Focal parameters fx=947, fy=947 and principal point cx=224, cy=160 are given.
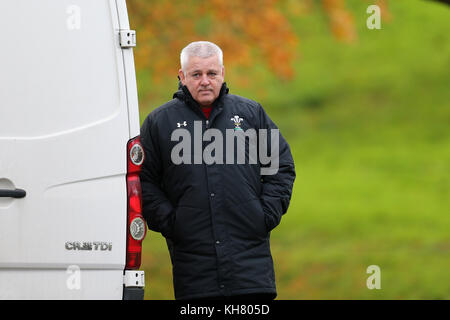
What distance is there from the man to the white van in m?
0.47

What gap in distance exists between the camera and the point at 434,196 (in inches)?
892

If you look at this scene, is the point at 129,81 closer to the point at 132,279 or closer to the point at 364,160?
the point at 132,279

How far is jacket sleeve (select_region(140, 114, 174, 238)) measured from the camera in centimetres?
509

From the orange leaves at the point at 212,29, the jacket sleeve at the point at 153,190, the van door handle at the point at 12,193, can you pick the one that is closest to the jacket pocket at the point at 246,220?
the jacket sleeve at the point at 153,190

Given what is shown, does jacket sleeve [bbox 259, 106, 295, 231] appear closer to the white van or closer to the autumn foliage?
the white van

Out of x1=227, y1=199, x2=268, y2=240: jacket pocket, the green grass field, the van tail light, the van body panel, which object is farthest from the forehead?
the green grass field

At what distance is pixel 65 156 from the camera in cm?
449

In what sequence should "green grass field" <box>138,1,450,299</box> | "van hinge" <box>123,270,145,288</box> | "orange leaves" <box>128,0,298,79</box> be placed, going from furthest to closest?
1. "green grass field" <box>138,1,450,299</box>
2. "orange leaves" <box>128,0,298,79</box>
3. "van hinge" <box>123,270,145,288</box>

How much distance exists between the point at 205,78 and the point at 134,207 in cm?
87

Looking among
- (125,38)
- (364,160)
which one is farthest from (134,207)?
(364,160)

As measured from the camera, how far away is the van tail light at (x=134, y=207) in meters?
4.63

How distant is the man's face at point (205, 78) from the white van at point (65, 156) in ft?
1.88

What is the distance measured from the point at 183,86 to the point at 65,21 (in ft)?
3.01
